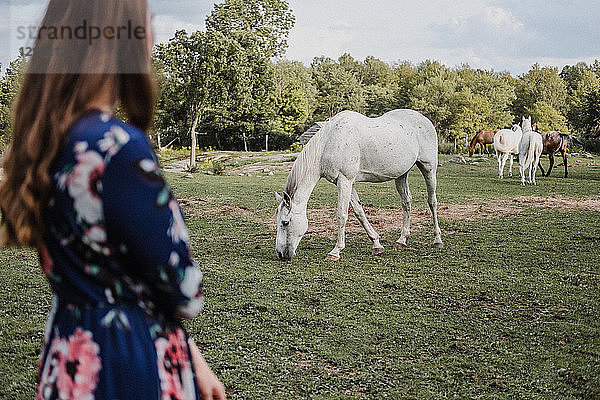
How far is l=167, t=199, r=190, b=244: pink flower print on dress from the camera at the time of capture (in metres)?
1.26

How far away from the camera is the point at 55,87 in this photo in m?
1.28

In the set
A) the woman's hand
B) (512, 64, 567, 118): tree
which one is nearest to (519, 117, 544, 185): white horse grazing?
the woman's hand

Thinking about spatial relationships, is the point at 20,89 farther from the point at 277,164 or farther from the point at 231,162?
the point at 231,162

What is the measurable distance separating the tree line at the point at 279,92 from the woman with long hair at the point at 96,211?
8551 millimetres

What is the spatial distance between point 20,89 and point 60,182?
11.4 inches

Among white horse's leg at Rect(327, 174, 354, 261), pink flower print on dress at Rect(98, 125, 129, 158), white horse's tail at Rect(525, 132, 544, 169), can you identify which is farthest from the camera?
white horse's tail at Rect(525, 132, 544, 169)

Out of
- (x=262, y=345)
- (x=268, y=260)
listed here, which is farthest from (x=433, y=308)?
(x=268, y=260)

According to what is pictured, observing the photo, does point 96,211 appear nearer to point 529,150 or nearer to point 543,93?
point 529,150

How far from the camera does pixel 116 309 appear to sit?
4.24 ft

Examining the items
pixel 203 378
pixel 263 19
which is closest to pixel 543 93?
pixel 263 19

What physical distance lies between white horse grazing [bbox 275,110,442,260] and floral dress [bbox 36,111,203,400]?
18.3 ft

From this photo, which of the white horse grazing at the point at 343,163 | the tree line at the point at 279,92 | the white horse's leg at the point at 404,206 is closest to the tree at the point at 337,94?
the tree line at the point at 279,92

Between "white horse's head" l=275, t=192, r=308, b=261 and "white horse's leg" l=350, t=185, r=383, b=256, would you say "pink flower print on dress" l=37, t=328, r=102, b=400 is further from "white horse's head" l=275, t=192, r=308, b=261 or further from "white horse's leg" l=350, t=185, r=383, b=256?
"white horse's leg" l=350, t=185, r=383, b=256

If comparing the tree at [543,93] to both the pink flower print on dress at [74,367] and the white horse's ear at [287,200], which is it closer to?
the white horse's ear at [287,200]
